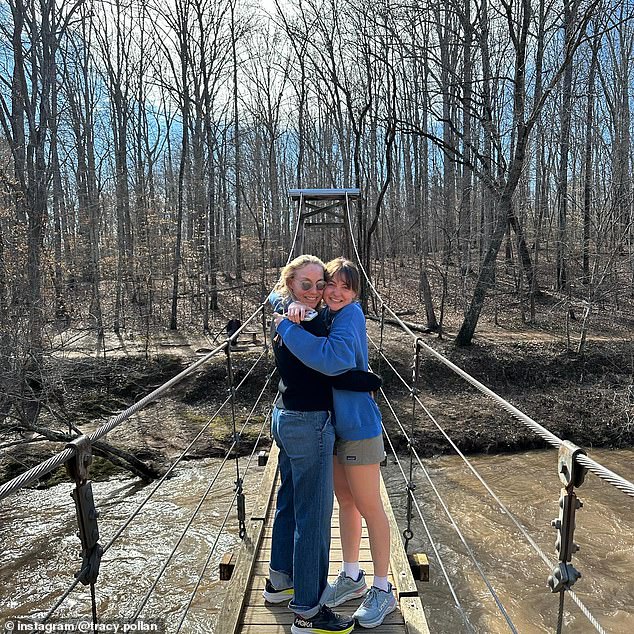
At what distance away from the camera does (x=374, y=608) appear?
1888 millimetres

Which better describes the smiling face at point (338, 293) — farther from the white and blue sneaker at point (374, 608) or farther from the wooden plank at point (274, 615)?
the wooden plank at point (274, 615)

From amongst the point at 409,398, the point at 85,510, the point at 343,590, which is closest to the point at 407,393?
the point at 409,398

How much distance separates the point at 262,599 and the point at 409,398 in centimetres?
741

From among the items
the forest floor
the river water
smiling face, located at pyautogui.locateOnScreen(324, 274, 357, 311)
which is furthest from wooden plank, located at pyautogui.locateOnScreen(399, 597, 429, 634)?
the forest floor

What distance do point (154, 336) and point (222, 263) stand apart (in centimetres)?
767

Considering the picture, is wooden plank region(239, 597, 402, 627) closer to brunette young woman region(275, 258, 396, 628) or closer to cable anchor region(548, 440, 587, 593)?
brunette young woman region(275, 258, 396, 628)

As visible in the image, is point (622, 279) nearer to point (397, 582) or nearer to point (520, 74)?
point (520, 74)

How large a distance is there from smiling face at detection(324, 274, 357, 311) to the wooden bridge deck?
1155 millimetres

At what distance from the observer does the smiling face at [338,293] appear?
1.79m

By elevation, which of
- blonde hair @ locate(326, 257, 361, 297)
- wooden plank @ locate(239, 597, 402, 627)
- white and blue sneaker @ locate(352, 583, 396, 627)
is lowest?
wooden plank @ locate(239, 597, 402, 627)

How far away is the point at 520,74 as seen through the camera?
9.45 meters

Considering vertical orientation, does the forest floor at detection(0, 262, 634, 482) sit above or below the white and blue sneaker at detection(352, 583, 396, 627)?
below

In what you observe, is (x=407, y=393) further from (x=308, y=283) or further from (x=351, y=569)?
(x=308, y=283)

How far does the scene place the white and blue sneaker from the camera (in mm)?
1875
